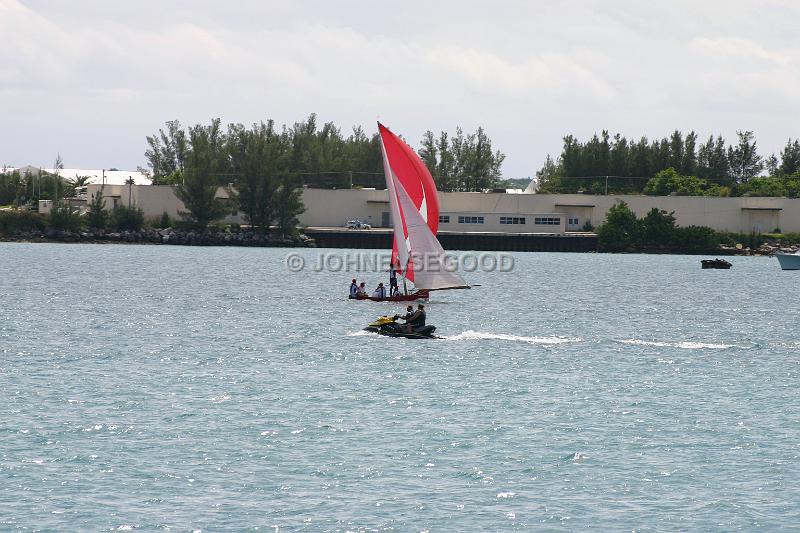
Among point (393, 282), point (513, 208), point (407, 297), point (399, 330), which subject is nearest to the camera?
point (399, 330)

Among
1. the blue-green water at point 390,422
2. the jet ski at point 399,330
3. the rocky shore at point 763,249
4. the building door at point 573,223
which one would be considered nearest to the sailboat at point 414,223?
the blue-green water at point 390,422

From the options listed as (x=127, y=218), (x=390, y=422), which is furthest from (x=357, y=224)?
(x=390, y=422)

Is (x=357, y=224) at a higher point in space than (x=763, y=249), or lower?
higher

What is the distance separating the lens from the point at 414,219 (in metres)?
74.9

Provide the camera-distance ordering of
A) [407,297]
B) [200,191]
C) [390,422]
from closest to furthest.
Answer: [390,422], [407,297], [200,191]

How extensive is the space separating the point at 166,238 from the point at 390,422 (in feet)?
486

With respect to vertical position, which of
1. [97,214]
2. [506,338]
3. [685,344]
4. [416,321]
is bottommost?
[685,344]

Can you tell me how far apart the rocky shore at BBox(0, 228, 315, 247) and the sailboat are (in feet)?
337

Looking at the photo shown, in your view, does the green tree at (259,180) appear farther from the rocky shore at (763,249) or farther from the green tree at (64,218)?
the rocky shore at (763,249)

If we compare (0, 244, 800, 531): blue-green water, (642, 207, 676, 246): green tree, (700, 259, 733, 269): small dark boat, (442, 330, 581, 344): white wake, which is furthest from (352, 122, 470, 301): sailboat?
(642, 207, 676, 246): green tree

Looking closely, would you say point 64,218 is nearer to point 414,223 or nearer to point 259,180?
point 259,180

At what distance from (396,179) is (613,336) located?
19521 mm

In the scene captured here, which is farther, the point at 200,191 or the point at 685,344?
the point at 200,191

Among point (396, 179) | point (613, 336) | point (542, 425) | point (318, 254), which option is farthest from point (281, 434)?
point (318, 254)
